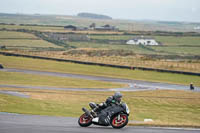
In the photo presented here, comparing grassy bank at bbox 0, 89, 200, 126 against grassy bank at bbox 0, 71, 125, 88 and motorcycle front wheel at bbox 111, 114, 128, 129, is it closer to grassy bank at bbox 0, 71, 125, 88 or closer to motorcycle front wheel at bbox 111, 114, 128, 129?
grassy bank at bbox 0, 71, 125, 88

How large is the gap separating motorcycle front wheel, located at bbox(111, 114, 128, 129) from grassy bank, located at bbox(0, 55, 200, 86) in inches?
1827

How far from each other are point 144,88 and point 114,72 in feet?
52.2

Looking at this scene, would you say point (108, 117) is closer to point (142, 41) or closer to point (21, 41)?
point (21, 41)

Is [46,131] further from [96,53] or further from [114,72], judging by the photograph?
[96,53]

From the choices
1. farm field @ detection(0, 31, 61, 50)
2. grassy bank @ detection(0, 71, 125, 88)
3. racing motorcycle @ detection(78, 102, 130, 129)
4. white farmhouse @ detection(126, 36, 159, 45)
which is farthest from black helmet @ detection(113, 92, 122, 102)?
white farmhouse @ detection(126, 36, 159, 45)

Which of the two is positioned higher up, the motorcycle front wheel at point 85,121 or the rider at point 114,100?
the rider at point 114,100

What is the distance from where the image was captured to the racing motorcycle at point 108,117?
1714 centimetres

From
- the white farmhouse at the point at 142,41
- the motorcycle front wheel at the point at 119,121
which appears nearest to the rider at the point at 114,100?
the motorcycle front wheel at the point at 119,121

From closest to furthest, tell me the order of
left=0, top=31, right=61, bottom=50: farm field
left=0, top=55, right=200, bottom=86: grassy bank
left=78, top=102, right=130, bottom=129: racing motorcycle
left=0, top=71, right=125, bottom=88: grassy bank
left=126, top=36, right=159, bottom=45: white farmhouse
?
1. left=78, top=102, right=130, bottom=129: racing motorcycle
2. left=0, top=71, right=125, bottom=88: grassy bank
3. left=0, top=55, right=200, bottom=86: grassy bank
4. left=0, top=31, right=61, bottom=50: farm field
5. left=126, top=36, right=159, bottom=45: white farmhouse

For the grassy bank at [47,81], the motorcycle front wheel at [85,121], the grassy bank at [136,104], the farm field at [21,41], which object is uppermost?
the motorcycle front wheel at [85,121]

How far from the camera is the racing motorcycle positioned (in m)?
17.1

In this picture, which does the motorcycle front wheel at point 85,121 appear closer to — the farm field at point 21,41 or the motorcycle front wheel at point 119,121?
the motorcycle front wheel at point 119,121

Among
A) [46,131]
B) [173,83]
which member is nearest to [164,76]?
[173,83]

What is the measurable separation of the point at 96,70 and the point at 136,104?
32.5m
